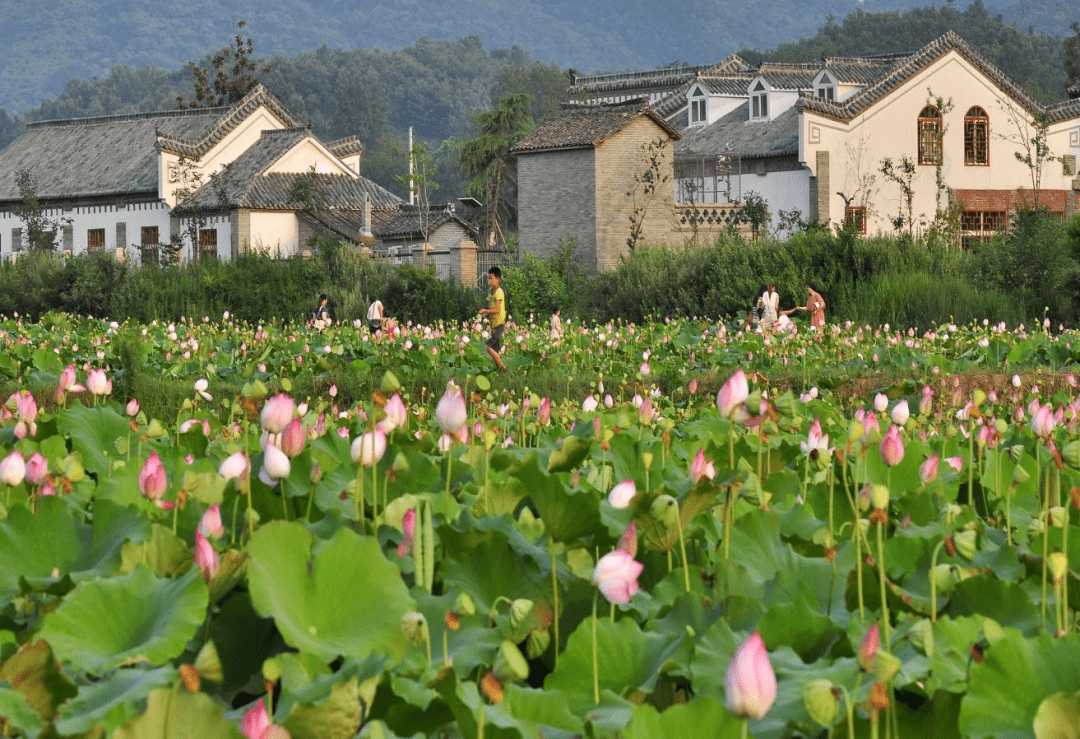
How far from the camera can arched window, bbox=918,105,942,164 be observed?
141ft

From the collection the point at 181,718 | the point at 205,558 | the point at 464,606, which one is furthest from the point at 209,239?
the point at 181,718

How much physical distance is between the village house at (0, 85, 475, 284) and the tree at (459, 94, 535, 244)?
1246cm

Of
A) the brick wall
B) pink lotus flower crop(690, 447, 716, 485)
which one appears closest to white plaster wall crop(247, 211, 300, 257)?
the brick wall

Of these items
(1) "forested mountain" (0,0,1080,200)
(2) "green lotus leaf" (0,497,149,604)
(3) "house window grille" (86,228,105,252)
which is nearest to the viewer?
(2) "green lotus leaf" (0,497,149,604)

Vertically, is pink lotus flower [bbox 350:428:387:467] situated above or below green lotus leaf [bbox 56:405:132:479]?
above

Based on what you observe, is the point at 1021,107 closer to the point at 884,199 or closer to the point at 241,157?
the point at 884,199

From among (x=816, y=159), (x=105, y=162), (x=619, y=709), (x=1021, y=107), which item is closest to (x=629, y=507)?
(x=619, y=709)

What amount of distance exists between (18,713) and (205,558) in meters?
0.43

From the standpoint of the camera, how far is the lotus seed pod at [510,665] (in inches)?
75.6

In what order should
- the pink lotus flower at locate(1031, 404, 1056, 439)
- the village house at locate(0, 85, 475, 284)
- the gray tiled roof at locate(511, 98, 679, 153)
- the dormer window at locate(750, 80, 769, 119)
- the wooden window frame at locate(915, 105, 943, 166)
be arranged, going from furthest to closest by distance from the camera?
the village house at locate(0, 85, 475, 284)
the dormer window at locate(750, 80, 769, 119)
the wooden window frame at locate(915, 105, 943, 166)
the gray tiled roof at locate(511, 98, 679, 153)
the pink lotus flower at locate(1031, 404, 1056, 439)

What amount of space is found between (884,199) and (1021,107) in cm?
562

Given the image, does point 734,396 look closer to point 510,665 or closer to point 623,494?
point 623,494

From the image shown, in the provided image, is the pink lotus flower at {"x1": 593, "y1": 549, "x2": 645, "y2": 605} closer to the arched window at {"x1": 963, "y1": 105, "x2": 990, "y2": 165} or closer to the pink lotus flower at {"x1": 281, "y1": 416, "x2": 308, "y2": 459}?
the pink lotus flower at {"x1": 281, "y1": 416, "x2": 308, "y2": 459}

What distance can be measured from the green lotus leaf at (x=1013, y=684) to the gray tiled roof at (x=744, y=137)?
41.2m
